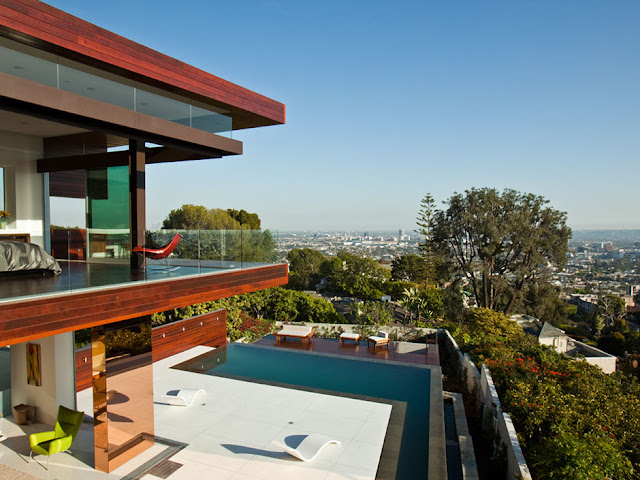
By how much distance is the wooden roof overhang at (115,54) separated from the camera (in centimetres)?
464

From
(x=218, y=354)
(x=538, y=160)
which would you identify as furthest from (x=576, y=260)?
(x=218, y=354)

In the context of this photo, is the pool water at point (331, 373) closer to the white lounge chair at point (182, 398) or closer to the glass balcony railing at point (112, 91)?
the white lounge chair at point (182, 398)

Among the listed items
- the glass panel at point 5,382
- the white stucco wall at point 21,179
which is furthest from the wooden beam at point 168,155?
the glass panel at point 5,382

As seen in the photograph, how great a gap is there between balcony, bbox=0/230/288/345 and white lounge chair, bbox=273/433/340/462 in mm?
2458

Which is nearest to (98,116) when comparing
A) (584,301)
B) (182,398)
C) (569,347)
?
(182,398)

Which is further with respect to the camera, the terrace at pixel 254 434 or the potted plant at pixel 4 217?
the potted plant at pixel 4 217

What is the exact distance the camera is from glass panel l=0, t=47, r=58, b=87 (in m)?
4.70

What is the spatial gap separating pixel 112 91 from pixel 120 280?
8.74ft

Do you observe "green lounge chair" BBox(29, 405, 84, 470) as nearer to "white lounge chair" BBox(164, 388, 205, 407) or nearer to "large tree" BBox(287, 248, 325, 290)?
"white lounge chair" BBox(164, 388, 205, 407)

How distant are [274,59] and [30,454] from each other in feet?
61.1

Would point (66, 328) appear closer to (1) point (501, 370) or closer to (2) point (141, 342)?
(2) point (141, 342)

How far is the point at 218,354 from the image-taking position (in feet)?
36.6

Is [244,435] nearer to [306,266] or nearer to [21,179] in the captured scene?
[21,179]

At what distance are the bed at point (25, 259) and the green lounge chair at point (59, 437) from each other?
2.10 meters
